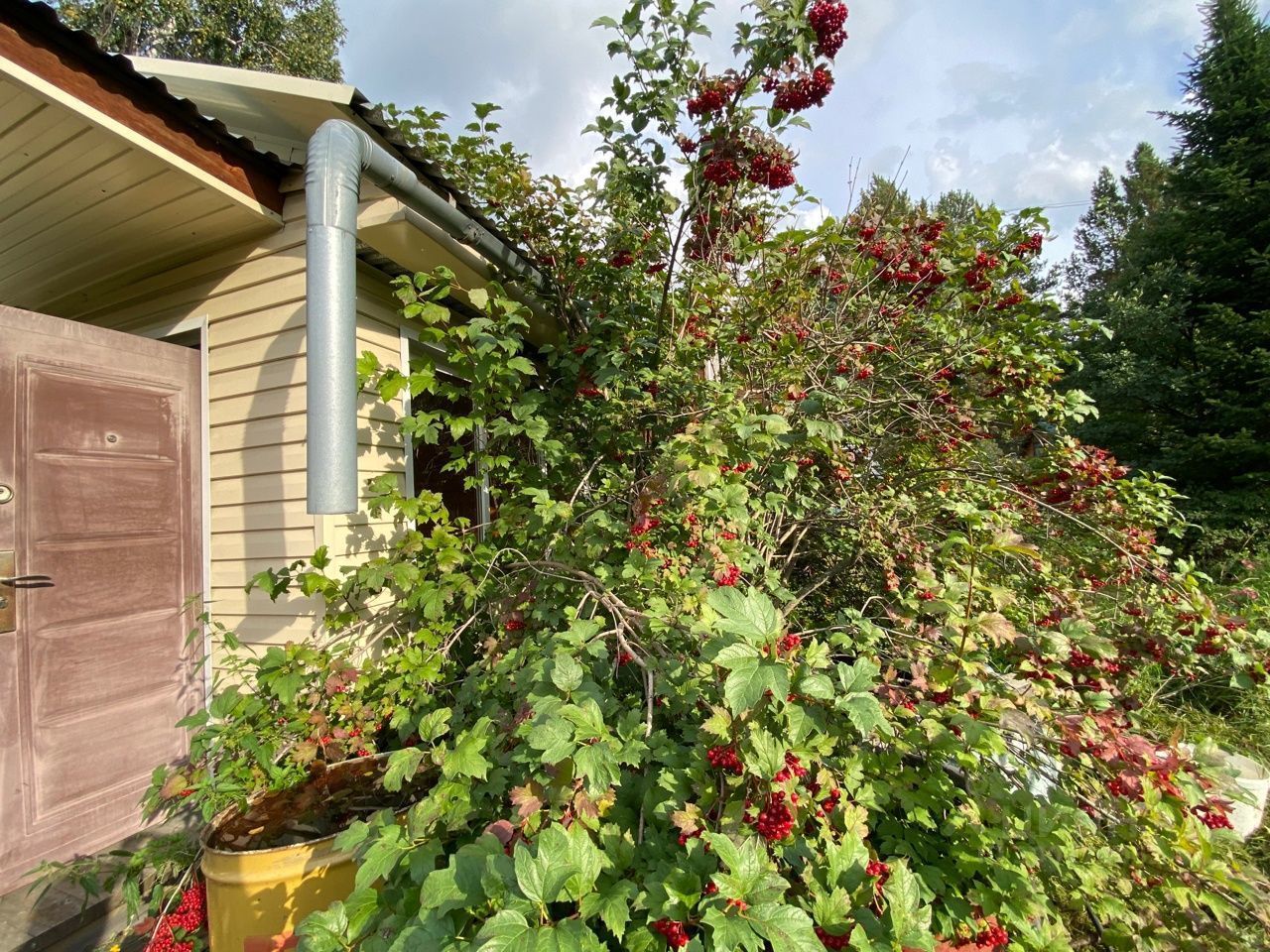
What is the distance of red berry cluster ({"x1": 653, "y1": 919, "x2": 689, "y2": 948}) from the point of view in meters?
0.97

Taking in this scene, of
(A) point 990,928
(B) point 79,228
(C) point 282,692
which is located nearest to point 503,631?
(C) point 282,692

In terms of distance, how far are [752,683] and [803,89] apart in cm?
237

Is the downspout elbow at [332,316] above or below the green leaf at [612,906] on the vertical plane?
above

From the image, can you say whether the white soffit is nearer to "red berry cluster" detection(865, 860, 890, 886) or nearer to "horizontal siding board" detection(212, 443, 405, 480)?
"horizontal siding board" detection(212, 443, 405, 480)

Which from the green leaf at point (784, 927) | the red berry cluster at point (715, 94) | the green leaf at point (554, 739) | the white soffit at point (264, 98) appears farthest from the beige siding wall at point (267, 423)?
the green leaf at point (784, 927)

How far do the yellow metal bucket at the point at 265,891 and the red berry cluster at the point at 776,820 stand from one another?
141cm

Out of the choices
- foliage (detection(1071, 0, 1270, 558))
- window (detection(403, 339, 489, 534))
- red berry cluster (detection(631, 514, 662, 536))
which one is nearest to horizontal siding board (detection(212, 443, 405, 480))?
window (detection(403, 339, 489, 534))

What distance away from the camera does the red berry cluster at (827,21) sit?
6.73 ft

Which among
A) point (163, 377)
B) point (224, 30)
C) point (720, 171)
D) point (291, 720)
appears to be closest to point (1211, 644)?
point (720, 171)

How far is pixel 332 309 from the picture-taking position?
205cm

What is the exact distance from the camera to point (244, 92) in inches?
108

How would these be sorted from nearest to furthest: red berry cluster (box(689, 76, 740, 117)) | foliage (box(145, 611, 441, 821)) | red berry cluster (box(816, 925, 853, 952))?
1. red berry cluster (box(816, 925, 853, 952))
2. foliage (box(145, 611, 441, 821))
3. red berry cluster (box(689, 76, 740, 117))

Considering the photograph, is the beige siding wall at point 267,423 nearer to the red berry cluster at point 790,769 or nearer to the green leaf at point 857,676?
the red berry cluster at point 790,769

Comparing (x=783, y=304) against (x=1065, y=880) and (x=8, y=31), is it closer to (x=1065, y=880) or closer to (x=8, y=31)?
(x=1065, y=880)
